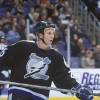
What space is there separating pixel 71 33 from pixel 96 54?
0.68m

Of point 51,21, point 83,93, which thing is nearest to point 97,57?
point 51,21

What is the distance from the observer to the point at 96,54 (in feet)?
31.0

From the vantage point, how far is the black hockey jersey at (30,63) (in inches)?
197

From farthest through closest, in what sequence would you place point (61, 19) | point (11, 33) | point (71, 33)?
point (61, 19)
point (71, 33)
point (11, 33)

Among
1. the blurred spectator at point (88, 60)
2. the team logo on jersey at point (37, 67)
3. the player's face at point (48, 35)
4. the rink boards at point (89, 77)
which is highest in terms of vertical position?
the player's face at point (48, 35)

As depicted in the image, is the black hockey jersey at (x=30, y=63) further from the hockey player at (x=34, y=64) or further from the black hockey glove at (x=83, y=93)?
the black hockey glove at (x=83, y=93)

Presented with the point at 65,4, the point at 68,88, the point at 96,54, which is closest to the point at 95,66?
the point at 96,54

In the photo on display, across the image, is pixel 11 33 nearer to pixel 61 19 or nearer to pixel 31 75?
pixel 61 19

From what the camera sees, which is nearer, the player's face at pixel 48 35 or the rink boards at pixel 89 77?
the player's face at pixel 48 35

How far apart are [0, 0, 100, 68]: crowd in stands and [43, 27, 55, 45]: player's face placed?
316 centimetres

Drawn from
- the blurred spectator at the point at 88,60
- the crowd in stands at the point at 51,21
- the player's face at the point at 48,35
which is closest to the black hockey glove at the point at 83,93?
the player's face at the point at 48,35

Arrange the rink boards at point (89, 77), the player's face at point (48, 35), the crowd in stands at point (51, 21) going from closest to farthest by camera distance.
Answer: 1. the player's face at point (48, 35)
2. the rink boards at point (89, 77)
3. the crowd in stands at point (51, 21)

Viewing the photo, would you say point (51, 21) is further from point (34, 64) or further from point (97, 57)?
point (34, 64)

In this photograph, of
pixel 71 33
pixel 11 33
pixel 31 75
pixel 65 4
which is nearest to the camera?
pixel 31 75
